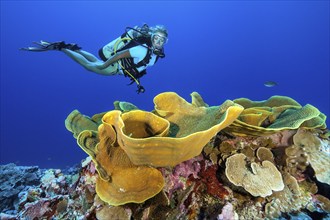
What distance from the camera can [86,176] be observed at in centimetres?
275

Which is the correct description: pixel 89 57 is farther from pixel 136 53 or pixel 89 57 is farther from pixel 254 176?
pixel 254 176

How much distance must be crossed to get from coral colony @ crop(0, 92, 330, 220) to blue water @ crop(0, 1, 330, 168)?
7846cm

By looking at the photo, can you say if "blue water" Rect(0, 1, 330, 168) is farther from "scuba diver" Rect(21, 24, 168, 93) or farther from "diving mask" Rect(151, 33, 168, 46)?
"diving mask" Rect(151, 33, 168, 46)

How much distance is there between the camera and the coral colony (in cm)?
217

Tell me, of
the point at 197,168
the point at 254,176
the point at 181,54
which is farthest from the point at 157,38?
the point at 181,54

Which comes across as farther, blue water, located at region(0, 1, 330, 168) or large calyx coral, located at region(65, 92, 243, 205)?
blue water, located at region(0, 1, 330, 168)

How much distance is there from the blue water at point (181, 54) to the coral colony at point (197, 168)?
78.5 m

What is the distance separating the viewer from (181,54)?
453 ft

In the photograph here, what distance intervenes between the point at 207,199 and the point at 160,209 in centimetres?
44

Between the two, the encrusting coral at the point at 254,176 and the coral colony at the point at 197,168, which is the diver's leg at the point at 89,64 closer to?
the coral colony at the point at 197,168

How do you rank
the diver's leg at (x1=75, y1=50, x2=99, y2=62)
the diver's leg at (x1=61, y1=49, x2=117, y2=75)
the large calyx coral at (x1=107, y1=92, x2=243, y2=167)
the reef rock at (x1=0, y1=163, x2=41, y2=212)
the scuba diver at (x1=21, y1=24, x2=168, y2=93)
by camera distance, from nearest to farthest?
the large calyx coral at (x1=107, y1=92, x2=243, y2=167)
the reef rock at (x1=0, y1=163, x2=41, y2=212)
the scuba diver at (x1=21, y1=24, x2=168, y2=93)
the diver's leg at (x1=61, y1=49, x2=117, y2=75)
the diver's leg at (x1=75, y1=50, x2=99, y2=62)

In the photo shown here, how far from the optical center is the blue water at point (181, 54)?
98812mm

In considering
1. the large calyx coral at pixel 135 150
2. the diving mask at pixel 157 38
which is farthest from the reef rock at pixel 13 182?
the diving mask at pixel 157 38

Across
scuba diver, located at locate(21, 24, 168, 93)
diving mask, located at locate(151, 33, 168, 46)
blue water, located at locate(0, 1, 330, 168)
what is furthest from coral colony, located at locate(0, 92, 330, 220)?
blue water, located at locate(0, 1, 330, 168)
